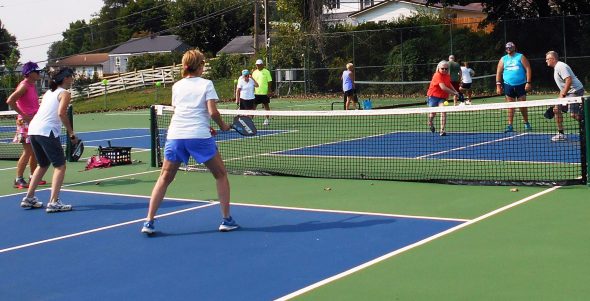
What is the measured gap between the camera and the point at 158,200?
26.7 feet

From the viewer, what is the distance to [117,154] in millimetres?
14734

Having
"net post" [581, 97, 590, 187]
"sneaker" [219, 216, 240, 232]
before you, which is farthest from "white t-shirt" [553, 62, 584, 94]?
"sneaker" [219, 216, 240, 232]

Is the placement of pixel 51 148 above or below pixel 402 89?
below

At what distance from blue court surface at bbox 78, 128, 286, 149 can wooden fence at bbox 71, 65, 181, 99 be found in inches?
1207

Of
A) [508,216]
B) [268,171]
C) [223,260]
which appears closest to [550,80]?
[268,171]

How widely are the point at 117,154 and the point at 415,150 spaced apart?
5304mm

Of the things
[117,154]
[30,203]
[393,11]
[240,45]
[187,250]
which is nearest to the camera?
[187,250]

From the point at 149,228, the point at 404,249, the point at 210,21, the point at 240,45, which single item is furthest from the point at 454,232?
the point at 210,21

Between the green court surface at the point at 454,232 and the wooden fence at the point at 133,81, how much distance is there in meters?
42.5

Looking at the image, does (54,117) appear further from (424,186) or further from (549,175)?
(549,175)

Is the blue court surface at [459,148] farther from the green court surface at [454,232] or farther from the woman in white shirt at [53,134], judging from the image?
the woman in white shirt at [53,134]

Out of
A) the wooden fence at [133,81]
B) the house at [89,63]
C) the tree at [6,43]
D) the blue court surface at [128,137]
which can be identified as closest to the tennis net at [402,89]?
the blue court surface at [128,137]

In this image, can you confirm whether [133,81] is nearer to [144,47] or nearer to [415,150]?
[144,47]

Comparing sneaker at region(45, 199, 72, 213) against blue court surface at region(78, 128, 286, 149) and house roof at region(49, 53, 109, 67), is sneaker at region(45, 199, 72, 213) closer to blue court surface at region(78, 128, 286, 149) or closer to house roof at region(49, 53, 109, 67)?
blue court surface at region(78, 128, 286, 149)
